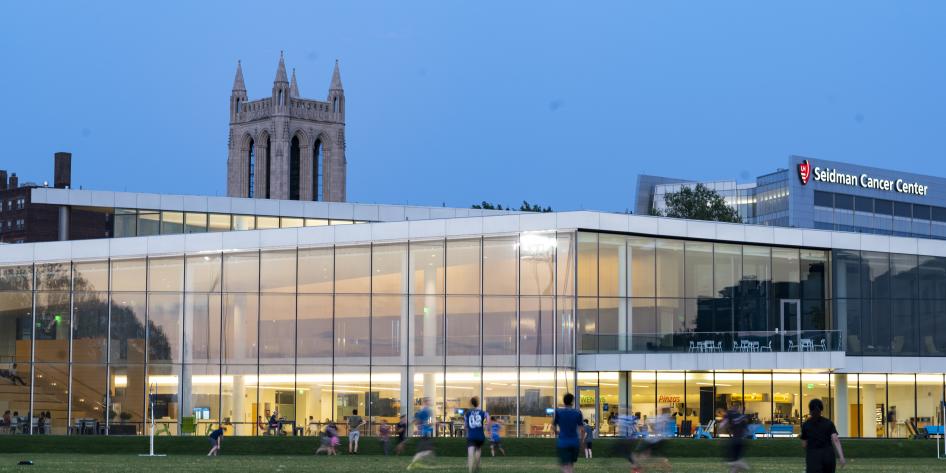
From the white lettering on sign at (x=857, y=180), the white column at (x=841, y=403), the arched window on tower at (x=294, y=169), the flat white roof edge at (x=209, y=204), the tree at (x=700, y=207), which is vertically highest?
the arched window on tower at (x=294, y=169)

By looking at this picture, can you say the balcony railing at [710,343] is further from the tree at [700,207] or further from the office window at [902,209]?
the office window at [902,209]

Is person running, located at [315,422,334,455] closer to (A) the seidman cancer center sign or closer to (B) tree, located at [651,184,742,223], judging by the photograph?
(B) tree, located at [651,184,742,223]

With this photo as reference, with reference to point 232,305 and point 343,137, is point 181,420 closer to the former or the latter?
point 232,305

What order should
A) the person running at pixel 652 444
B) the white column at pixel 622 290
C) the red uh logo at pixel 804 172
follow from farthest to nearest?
the red uh logo at pixel 804 172 < the white column at pixel 622 290 < the person running at pixel 652 444

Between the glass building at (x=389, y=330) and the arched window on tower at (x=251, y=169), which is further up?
the arched window on tower at (x=251, y=169)

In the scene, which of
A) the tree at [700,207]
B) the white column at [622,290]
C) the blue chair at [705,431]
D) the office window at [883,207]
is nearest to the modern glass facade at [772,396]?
the blue chair at [705,431]

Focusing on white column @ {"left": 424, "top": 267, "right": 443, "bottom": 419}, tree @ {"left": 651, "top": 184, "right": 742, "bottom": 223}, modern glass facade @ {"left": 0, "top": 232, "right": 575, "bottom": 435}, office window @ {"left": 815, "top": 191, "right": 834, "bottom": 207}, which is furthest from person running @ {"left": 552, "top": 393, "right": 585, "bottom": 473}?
office window @ {"left": 815, "top": 191, "right": 834, "bottom": 207}

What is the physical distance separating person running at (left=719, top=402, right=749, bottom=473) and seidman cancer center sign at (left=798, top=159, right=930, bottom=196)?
357 ft

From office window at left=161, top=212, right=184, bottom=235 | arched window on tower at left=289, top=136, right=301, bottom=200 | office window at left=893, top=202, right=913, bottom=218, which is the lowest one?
office window at left=161, top=212, right=184, bottom=235

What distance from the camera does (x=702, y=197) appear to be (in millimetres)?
111062

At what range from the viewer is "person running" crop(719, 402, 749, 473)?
24688mm

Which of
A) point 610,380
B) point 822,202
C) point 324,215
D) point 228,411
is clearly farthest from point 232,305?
point 822,202

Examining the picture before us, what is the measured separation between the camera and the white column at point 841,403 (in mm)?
56156

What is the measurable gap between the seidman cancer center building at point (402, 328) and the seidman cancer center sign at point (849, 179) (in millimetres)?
77145
